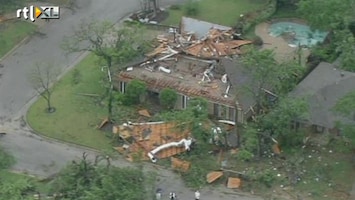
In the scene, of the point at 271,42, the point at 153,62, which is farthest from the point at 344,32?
the point at 153,62

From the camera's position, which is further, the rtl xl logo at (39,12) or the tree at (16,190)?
the rtl xl logo at (39,12)

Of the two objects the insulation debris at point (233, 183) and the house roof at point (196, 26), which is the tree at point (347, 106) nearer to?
the insulation debris at point (233, 183)

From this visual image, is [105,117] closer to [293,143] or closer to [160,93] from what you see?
[160,93]

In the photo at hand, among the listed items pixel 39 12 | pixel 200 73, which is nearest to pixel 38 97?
pixel 200 73

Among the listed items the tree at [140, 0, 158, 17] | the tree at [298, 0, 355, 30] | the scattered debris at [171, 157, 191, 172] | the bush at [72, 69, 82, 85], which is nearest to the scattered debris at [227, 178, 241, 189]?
the scattered debris at [171, 157, 191, 172]

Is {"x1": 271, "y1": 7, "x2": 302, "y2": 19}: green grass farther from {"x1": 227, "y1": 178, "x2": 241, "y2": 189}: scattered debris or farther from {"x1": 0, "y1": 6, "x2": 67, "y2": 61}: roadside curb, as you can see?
{"x1": 227, "y1": 178, "x2": 241, "y2": 189}: scattered debris

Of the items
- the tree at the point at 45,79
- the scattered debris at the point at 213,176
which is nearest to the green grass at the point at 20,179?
the tree at the point at 45,79

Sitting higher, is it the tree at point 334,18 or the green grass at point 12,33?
the tree at point 334,18

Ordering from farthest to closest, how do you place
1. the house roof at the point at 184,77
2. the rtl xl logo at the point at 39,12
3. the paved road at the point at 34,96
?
the rtl xl logo at the point at 39,12 → the house roof at the point at 184,77 → the paved road at the point at 34,96
